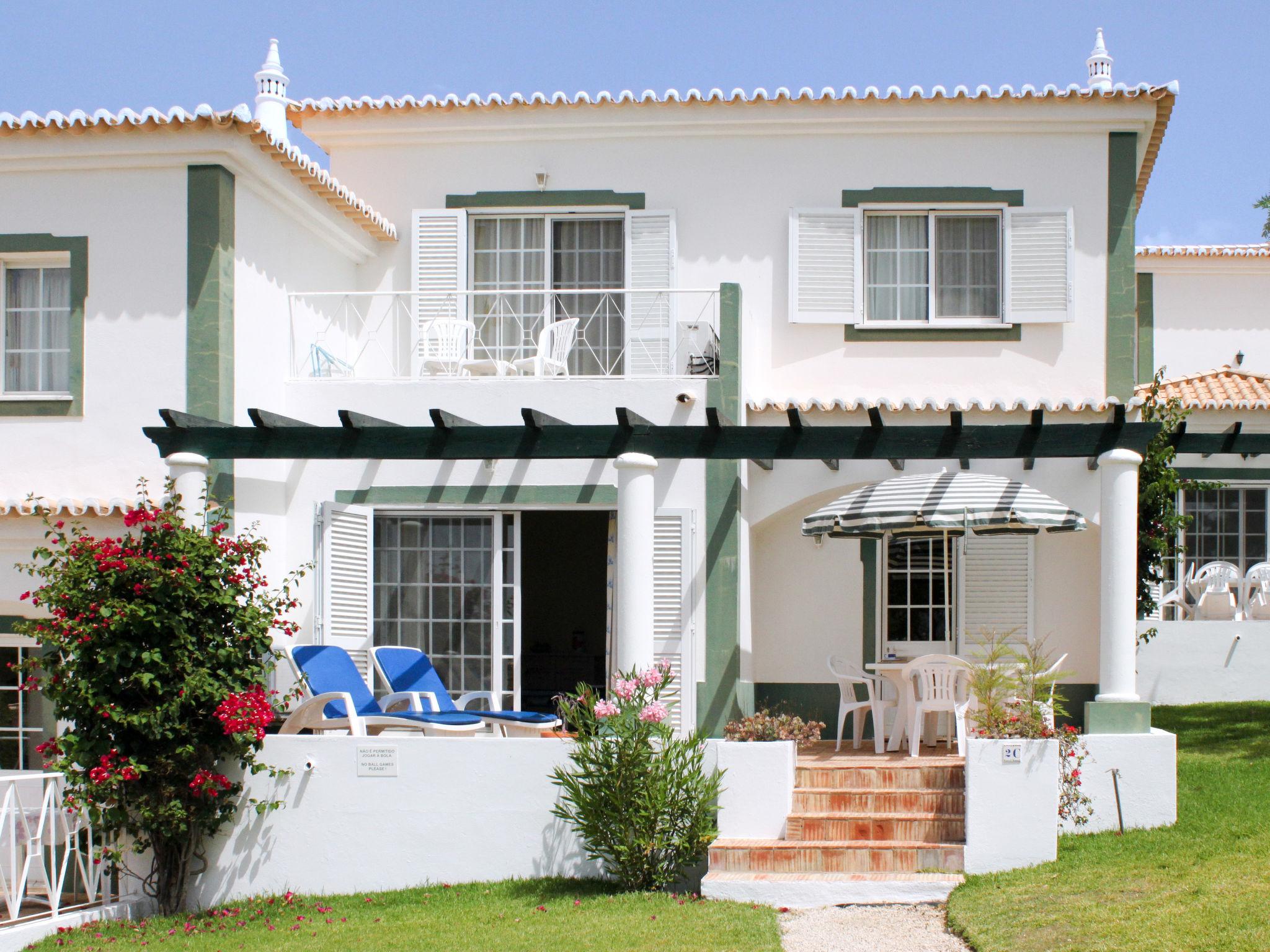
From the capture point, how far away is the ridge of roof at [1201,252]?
2088 cm

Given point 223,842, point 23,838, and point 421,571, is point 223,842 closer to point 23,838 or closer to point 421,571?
point 23,838

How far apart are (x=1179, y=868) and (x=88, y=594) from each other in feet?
→ 26.0

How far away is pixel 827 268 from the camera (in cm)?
1479

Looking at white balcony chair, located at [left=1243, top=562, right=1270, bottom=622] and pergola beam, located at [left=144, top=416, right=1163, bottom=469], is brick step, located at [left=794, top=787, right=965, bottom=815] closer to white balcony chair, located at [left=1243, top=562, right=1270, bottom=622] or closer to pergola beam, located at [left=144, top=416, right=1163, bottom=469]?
pergola beam, located at [left=144, top=416, right=1163, bottom=469]

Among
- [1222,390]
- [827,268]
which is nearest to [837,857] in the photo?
[827,268]

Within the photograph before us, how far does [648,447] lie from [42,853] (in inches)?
217

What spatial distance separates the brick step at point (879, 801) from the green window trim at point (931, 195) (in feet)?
22.8

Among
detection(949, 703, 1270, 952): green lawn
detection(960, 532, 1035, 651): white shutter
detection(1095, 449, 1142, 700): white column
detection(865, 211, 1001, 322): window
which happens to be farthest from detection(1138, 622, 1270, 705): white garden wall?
detection(1095, 449, 1142, 700): white column

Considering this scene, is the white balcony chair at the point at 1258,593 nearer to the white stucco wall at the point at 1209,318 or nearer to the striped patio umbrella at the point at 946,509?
the white stucco wall at the point at 1209,318

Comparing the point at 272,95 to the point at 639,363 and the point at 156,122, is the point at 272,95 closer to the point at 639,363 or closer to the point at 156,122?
the point at 156,122

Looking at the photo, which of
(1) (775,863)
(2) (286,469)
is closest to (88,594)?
(2) (286,469)

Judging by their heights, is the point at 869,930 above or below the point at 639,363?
below

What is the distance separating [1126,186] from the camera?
14.7 meters

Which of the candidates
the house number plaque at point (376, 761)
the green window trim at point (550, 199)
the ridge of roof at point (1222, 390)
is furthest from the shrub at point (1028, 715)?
the green window trim at point (550, 199)
